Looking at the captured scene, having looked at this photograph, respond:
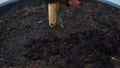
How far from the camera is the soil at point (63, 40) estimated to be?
3.52 ft

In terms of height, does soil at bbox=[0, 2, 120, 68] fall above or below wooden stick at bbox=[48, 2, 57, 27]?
below

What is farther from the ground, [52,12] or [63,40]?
[52,12]

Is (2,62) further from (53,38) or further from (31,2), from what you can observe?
(31,2)

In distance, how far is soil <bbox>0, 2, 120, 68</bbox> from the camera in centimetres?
107

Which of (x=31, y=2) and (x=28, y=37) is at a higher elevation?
(x=31, y=2)

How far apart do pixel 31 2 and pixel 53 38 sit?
1.22ft

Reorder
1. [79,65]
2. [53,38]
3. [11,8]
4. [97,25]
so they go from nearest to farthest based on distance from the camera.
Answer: [79,65]
[53,38]
[97,25]
[11,8]

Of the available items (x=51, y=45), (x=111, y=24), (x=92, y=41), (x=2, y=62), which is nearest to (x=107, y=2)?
(x=111, y=24)

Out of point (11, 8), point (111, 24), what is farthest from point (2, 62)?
point (111, 24)

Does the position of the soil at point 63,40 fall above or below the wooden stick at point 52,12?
below

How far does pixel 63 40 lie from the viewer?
1.15m

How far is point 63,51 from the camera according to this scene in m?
1.10

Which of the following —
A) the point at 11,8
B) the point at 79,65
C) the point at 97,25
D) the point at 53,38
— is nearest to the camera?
the point at 79,65

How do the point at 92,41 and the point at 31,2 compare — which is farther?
the point at 31,2
